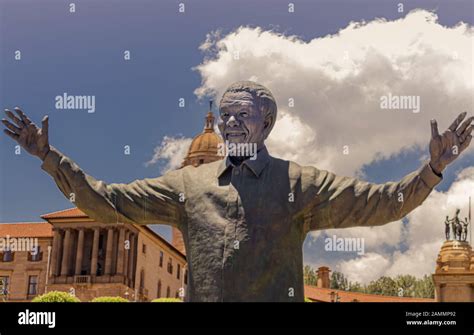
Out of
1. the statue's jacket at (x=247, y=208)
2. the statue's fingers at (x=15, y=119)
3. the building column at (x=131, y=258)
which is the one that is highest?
the building column at (x=131, y=258)

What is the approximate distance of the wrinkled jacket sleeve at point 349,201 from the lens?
6.19m

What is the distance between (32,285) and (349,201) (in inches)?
3211

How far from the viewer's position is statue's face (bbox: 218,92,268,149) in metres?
6.46

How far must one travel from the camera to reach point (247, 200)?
21.0 feet

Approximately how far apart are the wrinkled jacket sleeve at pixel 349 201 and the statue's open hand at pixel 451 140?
0.26 m

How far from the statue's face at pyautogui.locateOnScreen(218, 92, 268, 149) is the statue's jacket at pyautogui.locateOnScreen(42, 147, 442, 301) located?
0.20m

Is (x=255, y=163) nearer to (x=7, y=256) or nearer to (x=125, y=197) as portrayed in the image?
(x=125, y=197)

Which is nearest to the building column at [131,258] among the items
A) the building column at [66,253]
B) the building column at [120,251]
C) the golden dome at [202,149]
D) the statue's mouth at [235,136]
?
the building column at [120,251]

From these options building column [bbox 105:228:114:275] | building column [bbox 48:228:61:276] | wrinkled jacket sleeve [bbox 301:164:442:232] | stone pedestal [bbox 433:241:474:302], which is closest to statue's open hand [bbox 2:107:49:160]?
wrinkled jacket sleeve [bbox 301:164:442:232]

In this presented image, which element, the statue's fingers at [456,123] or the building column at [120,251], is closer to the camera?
the statue's fingers at [456,123]

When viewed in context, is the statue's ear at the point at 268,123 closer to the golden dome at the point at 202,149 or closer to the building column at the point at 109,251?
the building column at the point at 109,251

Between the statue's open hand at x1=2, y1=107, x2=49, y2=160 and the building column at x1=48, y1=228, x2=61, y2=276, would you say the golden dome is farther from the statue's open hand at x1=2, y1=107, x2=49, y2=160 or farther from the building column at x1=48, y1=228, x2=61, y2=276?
the statue's open hand at x1=2, y1=107, x2=49, y2=160
